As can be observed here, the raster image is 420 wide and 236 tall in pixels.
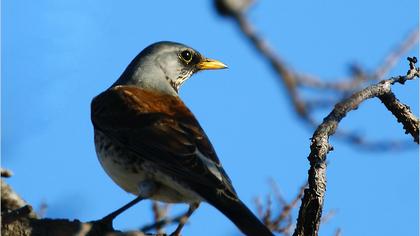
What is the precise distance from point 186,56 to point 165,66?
320 mm

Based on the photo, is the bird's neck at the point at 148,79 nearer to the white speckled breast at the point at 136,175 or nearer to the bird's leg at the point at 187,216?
the white speckled breast at the point at 136,175

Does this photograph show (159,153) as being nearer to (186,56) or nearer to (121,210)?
(121,210)

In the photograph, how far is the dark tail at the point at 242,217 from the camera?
14.2ft

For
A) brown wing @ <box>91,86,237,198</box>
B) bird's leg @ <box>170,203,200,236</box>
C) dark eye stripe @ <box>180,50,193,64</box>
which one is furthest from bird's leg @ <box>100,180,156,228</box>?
dark eye stripe @ <box>180,50,193,64</box>

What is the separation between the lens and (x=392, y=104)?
5434 mm

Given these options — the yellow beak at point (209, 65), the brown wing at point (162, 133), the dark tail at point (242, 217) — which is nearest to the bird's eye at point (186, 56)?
the yellow beak at point (209, 65)

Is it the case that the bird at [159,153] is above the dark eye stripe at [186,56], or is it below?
below

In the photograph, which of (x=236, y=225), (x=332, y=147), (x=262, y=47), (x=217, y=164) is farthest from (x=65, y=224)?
(x=262, y=47)

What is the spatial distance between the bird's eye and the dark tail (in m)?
3.05

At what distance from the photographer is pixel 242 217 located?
4457mm

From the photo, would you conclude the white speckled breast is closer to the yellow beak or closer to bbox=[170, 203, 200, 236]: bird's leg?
bbox=[170, 203, 200, 236]: bird's leg

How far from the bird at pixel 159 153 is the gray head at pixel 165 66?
0.08 m

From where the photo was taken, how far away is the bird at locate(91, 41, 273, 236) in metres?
4.77

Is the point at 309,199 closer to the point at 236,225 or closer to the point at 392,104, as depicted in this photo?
the point at 236,225
